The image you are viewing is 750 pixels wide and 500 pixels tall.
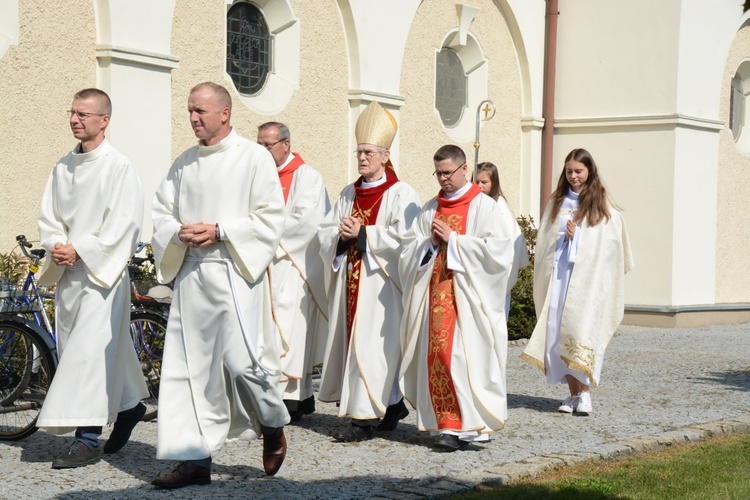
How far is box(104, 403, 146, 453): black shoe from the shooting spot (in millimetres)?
6531

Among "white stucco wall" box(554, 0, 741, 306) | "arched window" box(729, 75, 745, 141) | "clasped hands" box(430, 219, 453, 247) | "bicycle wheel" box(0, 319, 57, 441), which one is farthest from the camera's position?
"arched window" box(729, 75, 745, 141)

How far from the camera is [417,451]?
691 cm

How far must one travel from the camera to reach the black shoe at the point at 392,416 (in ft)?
24.4

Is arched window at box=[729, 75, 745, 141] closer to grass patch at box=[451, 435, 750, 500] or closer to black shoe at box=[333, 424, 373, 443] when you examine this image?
Result: grass patch at box=[451, 435, 750, 500]

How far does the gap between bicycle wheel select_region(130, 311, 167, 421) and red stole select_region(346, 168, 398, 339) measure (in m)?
1.32

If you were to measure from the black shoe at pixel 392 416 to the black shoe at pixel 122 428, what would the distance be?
1657mm

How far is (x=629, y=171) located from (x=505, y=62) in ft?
7.61

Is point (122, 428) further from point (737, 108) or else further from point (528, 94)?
point (737, 108)

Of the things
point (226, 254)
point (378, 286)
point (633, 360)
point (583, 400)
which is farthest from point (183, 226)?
point (633, 360)

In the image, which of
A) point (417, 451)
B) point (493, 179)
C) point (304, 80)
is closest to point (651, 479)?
point (417, 451)

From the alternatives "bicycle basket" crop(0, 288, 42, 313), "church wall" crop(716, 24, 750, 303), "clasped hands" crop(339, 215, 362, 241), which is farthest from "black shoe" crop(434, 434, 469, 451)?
"church wall" crop(716, 24, 750, 303)

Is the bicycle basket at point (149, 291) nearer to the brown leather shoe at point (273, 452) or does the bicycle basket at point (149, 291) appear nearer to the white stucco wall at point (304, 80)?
the brown leather shoe at point (273, 452)

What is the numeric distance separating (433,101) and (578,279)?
21.9ft

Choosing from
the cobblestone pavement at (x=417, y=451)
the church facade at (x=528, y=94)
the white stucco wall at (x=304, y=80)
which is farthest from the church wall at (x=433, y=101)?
the cobblestone pavement at (x=417, y=451)
